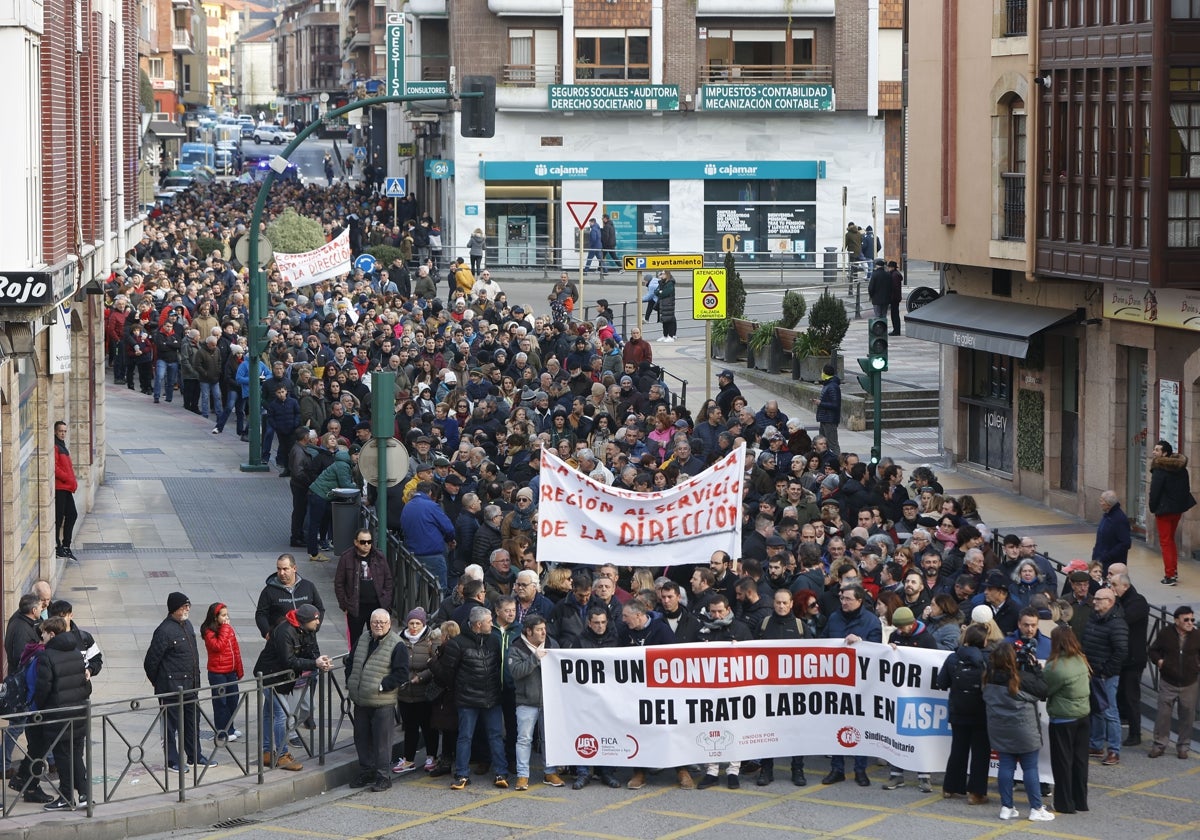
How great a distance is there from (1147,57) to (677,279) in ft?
107

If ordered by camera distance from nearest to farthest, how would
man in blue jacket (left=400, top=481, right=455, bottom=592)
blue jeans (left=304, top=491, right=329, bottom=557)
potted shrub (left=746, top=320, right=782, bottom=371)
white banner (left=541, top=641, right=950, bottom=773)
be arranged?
white banner (left=541, top=641, right=950, bottom=773)
man in blue jacket (left=400, top=481, right=455, bottom=592)
blue jeans (left=304, top=491, right=329, bottom=557)
potted shrub (left=746, top=320, right=782, bottom=371)

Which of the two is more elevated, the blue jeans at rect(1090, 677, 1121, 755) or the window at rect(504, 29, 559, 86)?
the window at rect(504, 29, 559, 86)

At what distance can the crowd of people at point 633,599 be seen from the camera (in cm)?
1484

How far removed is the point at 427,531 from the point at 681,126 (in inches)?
1699

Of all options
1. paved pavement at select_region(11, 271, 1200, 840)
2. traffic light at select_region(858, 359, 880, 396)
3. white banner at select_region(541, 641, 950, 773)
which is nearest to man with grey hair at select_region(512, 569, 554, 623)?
white banner at select_region(541, 641, 950, 773)

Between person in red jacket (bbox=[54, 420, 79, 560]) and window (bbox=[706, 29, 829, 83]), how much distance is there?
40.1 m

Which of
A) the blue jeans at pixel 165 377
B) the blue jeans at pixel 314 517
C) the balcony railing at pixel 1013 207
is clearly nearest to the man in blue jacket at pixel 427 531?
the blue jeans at pixel 314 517

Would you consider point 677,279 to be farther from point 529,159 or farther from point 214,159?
point 214,159

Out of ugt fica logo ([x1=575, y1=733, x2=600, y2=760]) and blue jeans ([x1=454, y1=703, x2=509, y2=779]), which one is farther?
ugt fica logo ([x1=575, y1=733, x2=600, y2=760])

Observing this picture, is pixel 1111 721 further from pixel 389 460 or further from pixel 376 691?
pixel 389 460

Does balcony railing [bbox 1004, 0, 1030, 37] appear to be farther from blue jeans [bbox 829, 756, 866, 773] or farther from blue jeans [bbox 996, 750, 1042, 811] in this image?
blue jeans [bbox 996, 750, 1042, 811]

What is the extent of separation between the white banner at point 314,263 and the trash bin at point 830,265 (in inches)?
883

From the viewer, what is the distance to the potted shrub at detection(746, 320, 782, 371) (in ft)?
125

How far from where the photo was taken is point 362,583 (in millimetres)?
18125
